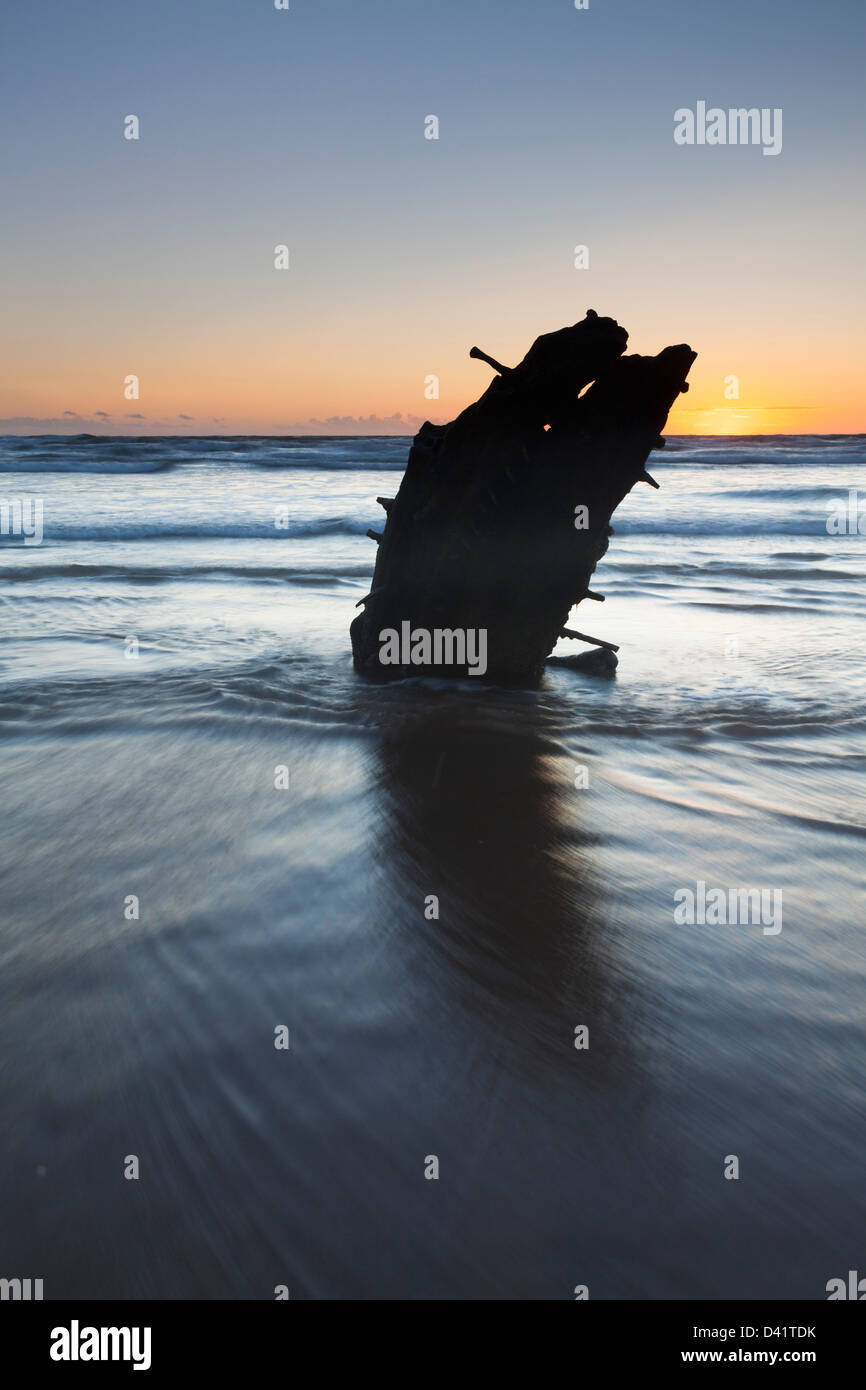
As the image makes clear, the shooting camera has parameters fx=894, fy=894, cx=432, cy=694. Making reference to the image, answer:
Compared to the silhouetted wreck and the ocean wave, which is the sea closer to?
the silhouetted wreck

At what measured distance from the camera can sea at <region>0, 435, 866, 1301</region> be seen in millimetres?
1876

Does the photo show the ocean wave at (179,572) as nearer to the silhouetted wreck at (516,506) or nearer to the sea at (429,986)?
the sea at (429,986)

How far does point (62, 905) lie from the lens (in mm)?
3236

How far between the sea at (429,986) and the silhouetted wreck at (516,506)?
0.40 meters

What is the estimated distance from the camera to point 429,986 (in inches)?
109

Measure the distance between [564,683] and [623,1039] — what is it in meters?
4.50

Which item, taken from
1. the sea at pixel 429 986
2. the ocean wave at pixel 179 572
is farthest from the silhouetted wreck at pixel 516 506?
the ocean wave at pixel 179 572

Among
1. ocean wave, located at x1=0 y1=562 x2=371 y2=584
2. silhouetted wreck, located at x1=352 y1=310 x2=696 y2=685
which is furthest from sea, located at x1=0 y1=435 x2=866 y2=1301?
ocean wave, located at x1=0 y1=562 x2=371 y2=584

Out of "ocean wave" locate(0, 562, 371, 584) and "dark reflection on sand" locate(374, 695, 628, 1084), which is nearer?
"dark reflection on sand" locate(374, 695, 628, 1084)

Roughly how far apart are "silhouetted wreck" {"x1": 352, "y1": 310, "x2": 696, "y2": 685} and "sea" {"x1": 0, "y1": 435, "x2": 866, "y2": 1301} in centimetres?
40

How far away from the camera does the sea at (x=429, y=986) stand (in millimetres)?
1876

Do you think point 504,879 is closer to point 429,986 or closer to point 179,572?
point 429,986
